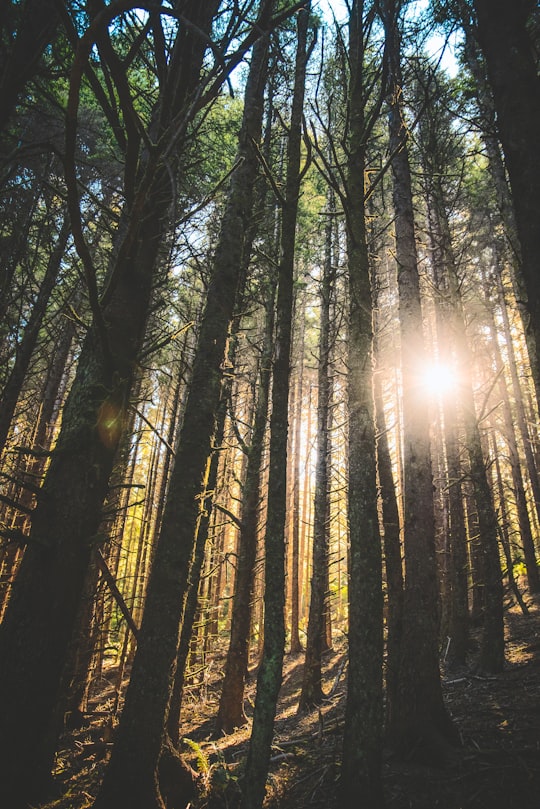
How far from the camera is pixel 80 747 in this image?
623cm

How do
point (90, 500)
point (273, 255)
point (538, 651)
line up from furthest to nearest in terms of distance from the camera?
point (273, 255)
point (538, 651)
point (90, 500)

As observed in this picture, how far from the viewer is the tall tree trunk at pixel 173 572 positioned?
254 centimetres

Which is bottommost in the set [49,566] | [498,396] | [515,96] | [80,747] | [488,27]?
[80,747]

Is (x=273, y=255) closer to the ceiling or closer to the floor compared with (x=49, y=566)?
closer to the ceiling

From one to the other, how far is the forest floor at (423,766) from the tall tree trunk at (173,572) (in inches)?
22.2

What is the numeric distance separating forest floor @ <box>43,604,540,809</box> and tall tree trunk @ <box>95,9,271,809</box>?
56cm

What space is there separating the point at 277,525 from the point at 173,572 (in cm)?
112

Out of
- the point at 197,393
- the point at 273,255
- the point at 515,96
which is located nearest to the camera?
the point at 515,96

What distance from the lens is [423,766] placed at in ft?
13.4

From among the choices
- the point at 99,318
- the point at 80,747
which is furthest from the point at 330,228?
the point at 80,747

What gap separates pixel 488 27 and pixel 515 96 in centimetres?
73

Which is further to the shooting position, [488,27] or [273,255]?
[273,255]

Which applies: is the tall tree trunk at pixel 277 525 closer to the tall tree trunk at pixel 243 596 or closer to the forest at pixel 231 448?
the forest at pixel 231 448

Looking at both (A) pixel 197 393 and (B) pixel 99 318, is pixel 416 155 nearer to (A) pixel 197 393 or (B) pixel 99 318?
(A) pixel 197 393
